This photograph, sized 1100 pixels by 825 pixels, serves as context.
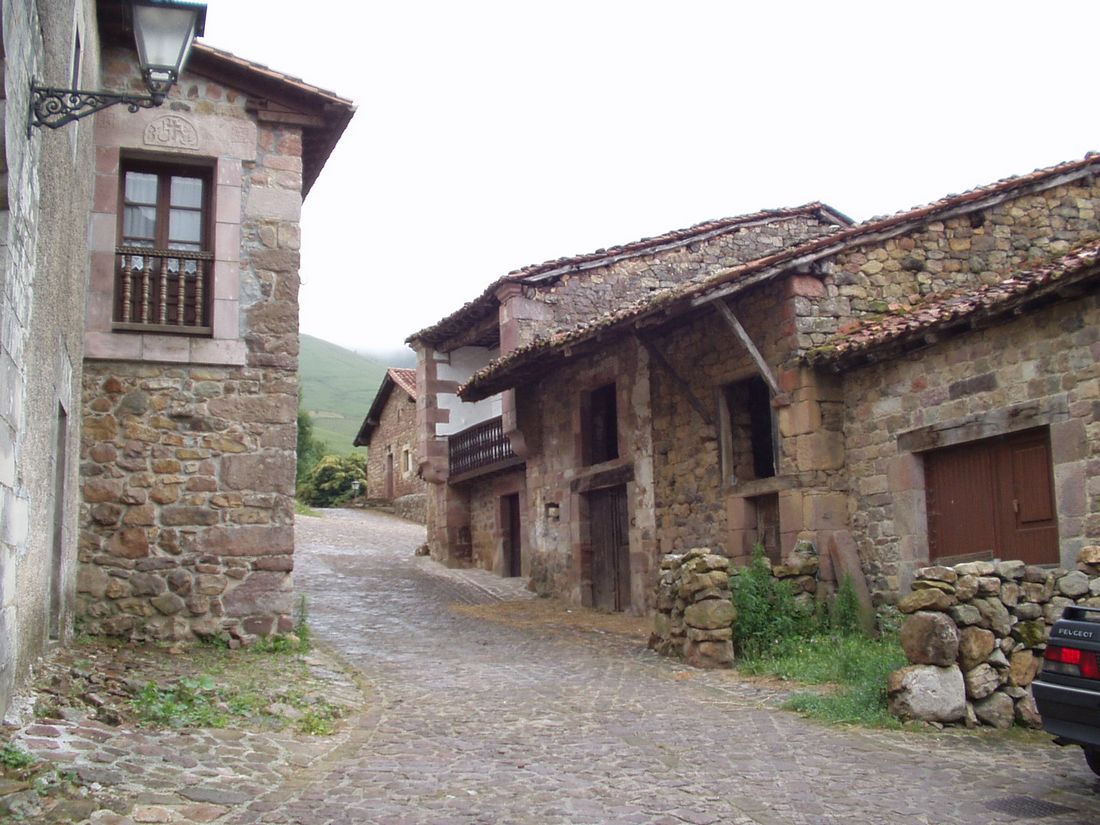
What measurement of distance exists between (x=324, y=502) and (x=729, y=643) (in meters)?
28.1

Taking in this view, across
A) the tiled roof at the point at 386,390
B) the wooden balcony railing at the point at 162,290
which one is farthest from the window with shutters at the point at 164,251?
the tiled roof at the point at 386,390

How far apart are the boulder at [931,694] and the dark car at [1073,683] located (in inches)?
64.3

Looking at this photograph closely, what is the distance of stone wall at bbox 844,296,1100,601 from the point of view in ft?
28.3

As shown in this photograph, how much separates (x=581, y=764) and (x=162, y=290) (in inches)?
234

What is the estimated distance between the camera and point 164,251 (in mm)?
9844

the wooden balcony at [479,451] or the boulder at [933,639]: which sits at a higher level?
the wooden balcony at [479,451]

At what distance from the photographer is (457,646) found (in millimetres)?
11445

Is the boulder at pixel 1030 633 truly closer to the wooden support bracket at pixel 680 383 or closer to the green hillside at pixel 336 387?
the wooden support bracket at pixel 680 383

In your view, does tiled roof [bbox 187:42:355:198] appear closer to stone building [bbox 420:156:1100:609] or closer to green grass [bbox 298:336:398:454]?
stone building [bbox 420:156:1100:609]

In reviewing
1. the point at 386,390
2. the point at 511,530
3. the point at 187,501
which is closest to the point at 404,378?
the point at 386,390

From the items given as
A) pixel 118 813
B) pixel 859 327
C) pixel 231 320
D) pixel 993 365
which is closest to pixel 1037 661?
pixel 993 365

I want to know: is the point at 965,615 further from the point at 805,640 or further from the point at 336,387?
the point at 336,387

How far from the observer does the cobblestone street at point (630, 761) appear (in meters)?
5.22

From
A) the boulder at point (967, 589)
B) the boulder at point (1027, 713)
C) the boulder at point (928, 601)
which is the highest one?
the boulder at point (967, 589)
